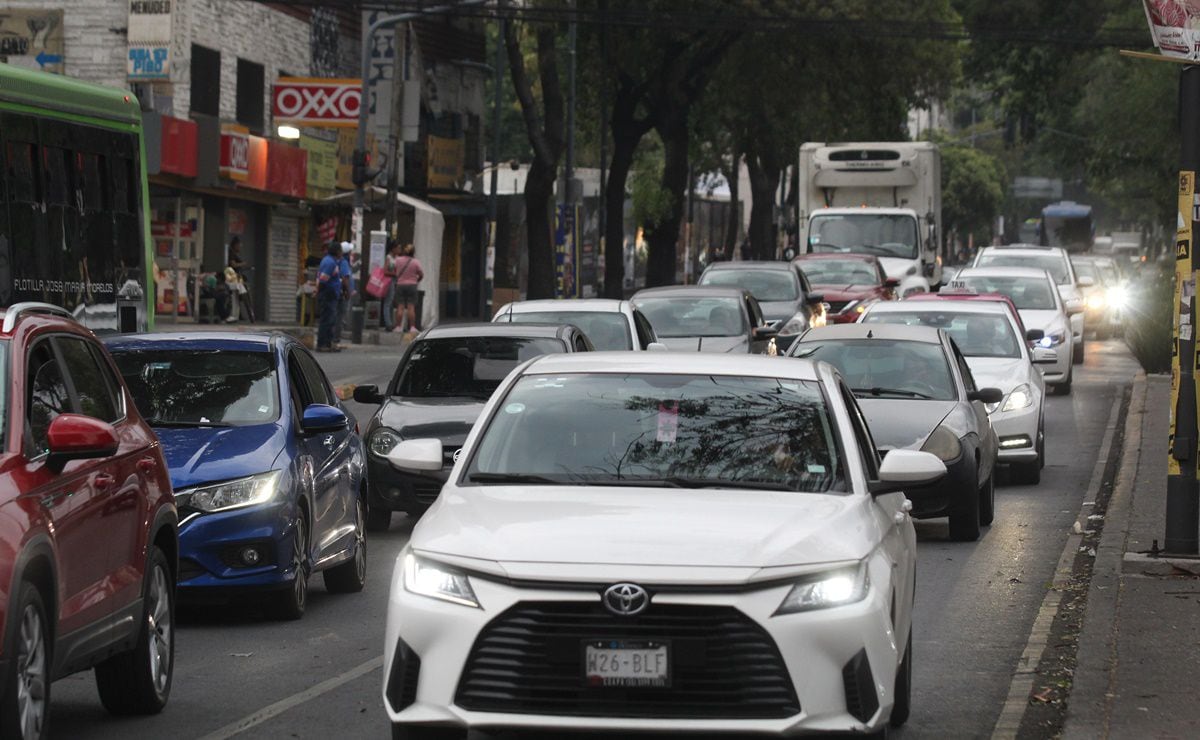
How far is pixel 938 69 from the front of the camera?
53.8 m

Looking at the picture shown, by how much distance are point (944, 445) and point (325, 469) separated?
497cm

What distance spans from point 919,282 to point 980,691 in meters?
31.2

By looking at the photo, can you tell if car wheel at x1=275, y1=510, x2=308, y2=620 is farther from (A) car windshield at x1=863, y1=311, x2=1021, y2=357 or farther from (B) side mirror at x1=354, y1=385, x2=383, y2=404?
(A) car windshield at x1=863, y1=311, x2=1021, y2=357

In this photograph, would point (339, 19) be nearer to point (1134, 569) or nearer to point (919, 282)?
point (919, 282)

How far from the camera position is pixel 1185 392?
12.4 meters

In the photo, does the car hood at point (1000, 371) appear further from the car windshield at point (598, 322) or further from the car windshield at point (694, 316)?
the car windshield at point (694, 316)

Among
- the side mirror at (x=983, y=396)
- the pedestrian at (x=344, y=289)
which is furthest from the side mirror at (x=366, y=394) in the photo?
the pedestrian at (x=344, y=289)

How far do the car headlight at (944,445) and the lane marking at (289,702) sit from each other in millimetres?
5857

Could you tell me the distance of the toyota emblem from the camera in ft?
21.4

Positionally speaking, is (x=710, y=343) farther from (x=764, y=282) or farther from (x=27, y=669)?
(x=27, y=669)

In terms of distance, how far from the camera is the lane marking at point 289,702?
27.2 ft

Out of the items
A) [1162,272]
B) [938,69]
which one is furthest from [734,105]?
[1162,272]

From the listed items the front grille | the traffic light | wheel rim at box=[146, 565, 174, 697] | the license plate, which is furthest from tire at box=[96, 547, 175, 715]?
the traffic light

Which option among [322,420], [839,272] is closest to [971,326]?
[322,420]
